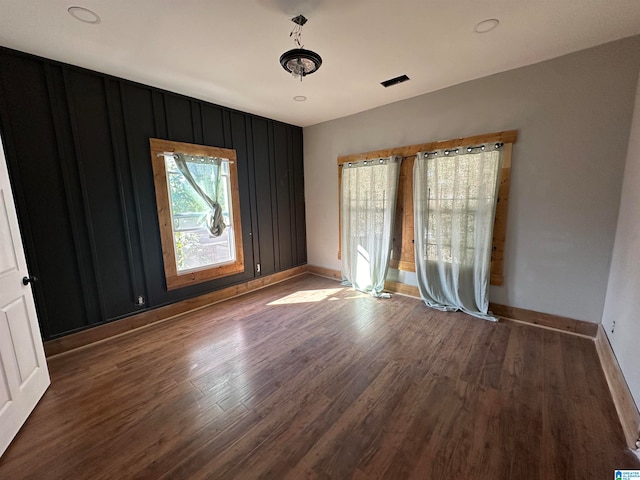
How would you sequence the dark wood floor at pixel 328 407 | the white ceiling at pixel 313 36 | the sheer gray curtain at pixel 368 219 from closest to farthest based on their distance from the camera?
the dark wood floor at pixel 328 407 → the white ceiling at pixel 313 36 → the sheer gray curtain at pixel 368 219

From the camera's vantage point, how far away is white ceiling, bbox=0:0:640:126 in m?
1.77

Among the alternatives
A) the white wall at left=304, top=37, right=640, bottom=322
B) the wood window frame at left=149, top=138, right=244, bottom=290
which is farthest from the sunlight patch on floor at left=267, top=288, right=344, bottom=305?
the white wall at left=304, top=37, right=640, bottom=322

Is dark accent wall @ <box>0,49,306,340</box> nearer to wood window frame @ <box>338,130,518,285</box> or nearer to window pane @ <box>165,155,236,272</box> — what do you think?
window pane @ <box>165,155,236,272</box>

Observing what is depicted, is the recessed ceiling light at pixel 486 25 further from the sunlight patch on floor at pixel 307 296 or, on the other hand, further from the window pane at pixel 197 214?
the sunlight patch on floor at pixel 307 296

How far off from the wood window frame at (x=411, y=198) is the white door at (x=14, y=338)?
3596 mm

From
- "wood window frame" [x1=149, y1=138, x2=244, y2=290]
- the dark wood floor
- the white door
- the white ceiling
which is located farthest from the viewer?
"wood window frame" [x1=149, y1=138, x2=244, y2=290]

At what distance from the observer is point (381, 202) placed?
12.4 feet

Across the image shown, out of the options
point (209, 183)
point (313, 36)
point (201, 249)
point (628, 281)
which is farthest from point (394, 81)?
point (201, 249)

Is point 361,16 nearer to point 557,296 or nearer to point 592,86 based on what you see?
point 592,86

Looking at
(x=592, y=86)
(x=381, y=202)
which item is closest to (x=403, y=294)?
(x=381, y=202)

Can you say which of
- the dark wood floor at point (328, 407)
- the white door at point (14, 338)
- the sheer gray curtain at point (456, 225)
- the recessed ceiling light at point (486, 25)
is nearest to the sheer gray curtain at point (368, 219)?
the sheer gray curtain at point (456, 225)

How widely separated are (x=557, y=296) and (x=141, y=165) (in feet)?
15.6

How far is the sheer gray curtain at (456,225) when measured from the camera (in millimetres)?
2920

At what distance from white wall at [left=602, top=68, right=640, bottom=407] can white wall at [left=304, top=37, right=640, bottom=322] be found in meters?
0.13
